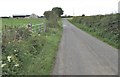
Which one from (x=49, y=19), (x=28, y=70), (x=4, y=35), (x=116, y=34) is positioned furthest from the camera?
(x=49, y=19)

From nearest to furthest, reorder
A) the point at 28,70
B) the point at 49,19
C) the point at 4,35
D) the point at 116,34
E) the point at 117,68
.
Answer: the point at 28,70
the point at 117,68
the point at 4,35
the point at 116,34
the point at 49,19

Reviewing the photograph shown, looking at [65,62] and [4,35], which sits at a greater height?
[4,35]

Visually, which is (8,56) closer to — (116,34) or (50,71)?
(50,71)

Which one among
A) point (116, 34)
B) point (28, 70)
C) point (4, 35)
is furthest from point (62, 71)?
point (116, 34)

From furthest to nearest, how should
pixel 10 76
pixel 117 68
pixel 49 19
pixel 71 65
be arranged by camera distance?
1. pixel 49 19
2. pixel 71 65
3. pixel 117 68
4. pixel 10 76

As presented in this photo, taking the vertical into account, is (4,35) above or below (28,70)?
above

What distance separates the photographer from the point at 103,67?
13.1 metres

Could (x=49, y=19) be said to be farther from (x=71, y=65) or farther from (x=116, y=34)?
(x=71, y=65)

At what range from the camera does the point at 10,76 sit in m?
10.5

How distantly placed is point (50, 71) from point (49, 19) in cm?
3654

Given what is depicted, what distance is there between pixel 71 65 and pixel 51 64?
834 millimetres

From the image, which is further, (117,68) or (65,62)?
(65,62)

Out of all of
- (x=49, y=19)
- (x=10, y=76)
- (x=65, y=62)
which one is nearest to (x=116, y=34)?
(x=65, y=62)

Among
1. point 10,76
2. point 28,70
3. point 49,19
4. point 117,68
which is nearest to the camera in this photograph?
point 10,76
